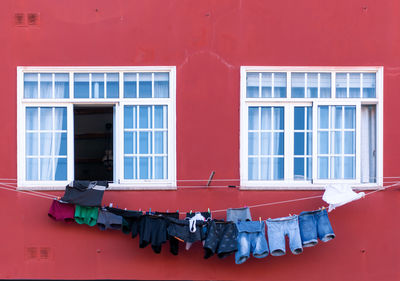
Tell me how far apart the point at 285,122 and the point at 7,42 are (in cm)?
428

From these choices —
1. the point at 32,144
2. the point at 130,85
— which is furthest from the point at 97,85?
the point at 32,144

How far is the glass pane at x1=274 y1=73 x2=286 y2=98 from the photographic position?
8.42 metres

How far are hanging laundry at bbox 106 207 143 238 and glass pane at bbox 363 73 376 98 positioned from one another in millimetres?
3794

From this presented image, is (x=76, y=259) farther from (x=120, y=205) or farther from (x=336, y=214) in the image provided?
(x=336, y=214)

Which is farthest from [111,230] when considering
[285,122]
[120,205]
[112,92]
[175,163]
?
[285,122]

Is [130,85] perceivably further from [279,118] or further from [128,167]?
[279,118]

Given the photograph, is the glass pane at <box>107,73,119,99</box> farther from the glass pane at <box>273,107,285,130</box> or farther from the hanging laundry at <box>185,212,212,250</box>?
the glass pane at <box>273,107,285,130</box>

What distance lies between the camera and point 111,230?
8.18 m

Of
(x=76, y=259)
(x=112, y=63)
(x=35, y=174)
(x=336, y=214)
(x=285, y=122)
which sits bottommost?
(x=76, y=259)

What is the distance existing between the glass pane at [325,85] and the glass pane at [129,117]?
2.82 metres

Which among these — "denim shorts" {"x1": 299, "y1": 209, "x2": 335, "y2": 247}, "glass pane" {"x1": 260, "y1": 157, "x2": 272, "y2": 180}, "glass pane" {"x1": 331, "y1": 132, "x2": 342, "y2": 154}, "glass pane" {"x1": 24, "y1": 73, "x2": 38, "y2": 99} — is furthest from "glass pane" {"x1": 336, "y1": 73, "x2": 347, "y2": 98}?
"glass pane" {"x1": 24, "y1": 73, "x2": 38, "y2": 99}

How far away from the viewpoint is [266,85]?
27.6 feet

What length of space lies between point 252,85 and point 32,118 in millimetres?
3315

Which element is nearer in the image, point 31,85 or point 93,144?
point 31,85
